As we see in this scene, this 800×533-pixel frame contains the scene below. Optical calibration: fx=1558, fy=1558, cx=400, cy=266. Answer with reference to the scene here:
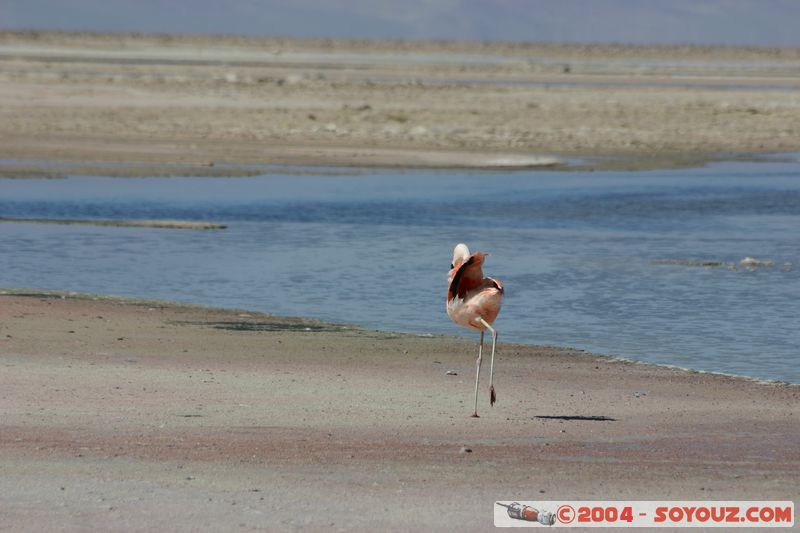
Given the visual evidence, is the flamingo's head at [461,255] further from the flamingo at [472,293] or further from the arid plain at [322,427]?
the arid plain at [322,427]

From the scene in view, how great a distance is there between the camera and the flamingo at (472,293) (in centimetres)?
912

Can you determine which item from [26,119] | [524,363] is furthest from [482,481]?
[26,119]

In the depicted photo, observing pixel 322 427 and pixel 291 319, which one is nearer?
pixel 322 427

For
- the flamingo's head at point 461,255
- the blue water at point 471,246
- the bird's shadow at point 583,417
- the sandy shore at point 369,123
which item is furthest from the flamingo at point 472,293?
the sandy shore at point 369,123

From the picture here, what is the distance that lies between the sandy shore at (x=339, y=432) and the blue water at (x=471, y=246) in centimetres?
175

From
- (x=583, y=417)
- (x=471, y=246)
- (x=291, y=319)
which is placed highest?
(x=471, y=246)

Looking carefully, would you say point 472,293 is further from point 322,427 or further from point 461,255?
point 322,427

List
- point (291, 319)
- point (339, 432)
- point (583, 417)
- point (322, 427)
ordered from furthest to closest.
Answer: point (291, 319), point (583, 417), point (322, 427), point (339, 432)

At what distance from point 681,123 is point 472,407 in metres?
34.5

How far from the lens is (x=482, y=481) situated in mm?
7828

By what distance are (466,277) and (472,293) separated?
0.10m

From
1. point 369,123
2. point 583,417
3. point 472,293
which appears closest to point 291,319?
point 583,417

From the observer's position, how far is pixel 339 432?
894 cm

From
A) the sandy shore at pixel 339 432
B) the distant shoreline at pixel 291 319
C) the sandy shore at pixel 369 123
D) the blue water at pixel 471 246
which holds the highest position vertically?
the sandy shore at pixel 369 123
